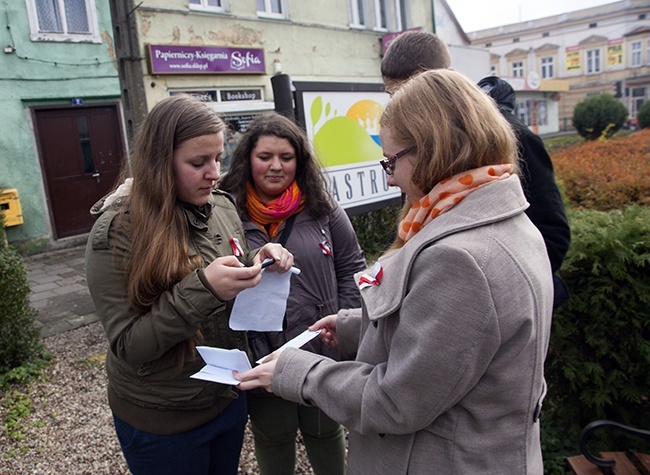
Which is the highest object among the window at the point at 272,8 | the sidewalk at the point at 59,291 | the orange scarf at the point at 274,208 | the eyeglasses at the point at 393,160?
the window at the point at 272,8

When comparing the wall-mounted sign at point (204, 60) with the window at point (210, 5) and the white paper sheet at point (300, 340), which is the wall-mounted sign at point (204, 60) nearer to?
the window at point (210, 5)

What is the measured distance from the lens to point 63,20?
371 inches

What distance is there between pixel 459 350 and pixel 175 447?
1147 millimetres

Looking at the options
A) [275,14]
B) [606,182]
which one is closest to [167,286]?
[606,182]

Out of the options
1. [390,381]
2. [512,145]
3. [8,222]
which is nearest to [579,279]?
[512,145]

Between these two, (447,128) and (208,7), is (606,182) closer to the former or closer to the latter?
(447,128)

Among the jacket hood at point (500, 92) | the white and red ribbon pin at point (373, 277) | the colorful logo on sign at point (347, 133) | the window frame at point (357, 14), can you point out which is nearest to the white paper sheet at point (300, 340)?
the white and red ribbon pin at point (373, 277)

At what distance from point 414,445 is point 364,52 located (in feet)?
45.6

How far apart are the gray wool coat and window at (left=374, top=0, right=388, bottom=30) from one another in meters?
14.5

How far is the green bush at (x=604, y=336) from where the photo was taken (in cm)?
252

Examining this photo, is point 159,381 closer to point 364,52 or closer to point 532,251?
point 532,251

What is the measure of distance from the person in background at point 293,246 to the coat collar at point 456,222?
1042 mm

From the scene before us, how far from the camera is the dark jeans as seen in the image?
176 centimetres

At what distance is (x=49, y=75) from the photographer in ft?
30.5
